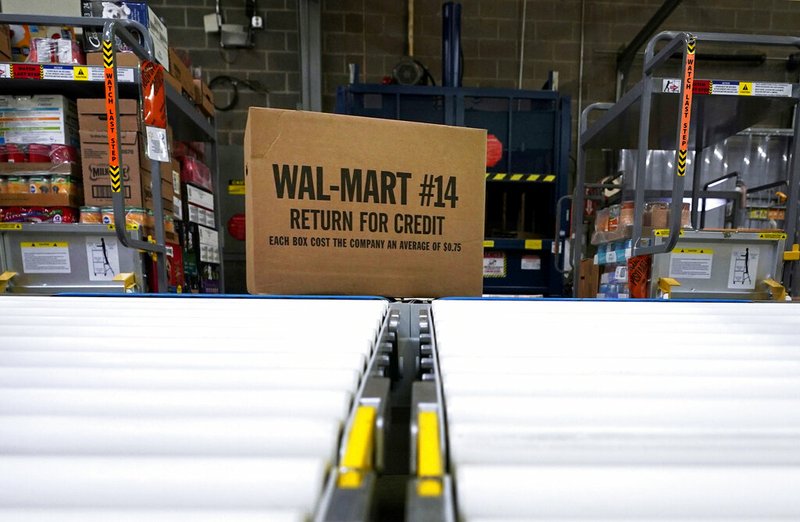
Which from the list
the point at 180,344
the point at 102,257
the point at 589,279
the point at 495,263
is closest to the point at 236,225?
the point at 102,257

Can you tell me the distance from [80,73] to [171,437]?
182cm

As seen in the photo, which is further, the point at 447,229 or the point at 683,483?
the point at 447,229

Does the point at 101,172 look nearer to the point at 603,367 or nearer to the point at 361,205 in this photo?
the point at 361,205

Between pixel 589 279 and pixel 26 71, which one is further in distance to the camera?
pixel 589 279

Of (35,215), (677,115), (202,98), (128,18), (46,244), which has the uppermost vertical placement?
(128,18)

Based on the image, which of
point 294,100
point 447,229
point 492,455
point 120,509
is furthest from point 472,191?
point 294,100

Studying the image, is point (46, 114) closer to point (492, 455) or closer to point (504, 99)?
point (492, 455)

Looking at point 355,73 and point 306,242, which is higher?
point 355,73

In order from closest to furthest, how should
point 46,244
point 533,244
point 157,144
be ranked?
point 157,144 → point 46,244 → point 533,244

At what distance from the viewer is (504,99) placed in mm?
2650

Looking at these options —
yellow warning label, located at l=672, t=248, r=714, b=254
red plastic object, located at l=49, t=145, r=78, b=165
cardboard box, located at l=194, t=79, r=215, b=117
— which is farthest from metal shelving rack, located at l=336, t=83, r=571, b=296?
red plastic object, located at l=49, t=145, r=78, b=165

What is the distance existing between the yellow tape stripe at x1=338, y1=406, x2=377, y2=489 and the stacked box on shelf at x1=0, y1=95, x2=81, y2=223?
6.45ft

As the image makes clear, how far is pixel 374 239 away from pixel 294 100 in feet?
9.09

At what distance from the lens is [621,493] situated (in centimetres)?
25
